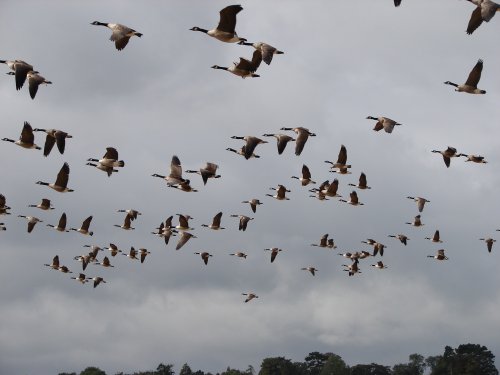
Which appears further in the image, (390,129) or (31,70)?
(390,129)

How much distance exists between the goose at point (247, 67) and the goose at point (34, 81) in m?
7.26

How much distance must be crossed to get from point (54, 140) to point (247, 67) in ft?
30.3

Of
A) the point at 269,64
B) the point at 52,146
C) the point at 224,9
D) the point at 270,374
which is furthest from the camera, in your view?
the point at 270,374

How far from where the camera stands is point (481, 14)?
29891mm

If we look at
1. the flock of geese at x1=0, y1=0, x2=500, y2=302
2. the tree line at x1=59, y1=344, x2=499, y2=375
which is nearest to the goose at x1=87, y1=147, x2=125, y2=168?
the flock of geese at x1=0, y1=0, x2=500, y2=302

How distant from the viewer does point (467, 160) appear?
145 feet

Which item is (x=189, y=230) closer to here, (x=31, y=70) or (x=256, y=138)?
(x=256, y=138)

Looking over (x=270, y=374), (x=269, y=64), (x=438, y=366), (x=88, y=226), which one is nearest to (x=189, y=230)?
(x=88, y=226)

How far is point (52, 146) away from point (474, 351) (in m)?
114

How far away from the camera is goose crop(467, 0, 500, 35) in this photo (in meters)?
29.5

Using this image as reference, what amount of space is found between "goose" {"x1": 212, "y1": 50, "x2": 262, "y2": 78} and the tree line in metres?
102

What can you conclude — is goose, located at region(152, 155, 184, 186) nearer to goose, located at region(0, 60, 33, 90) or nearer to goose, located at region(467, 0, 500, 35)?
goose, located at region(0, 60, 33, 90)

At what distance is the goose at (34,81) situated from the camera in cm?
3322

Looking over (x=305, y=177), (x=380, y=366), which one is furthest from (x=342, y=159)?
(x=380, y=366)
